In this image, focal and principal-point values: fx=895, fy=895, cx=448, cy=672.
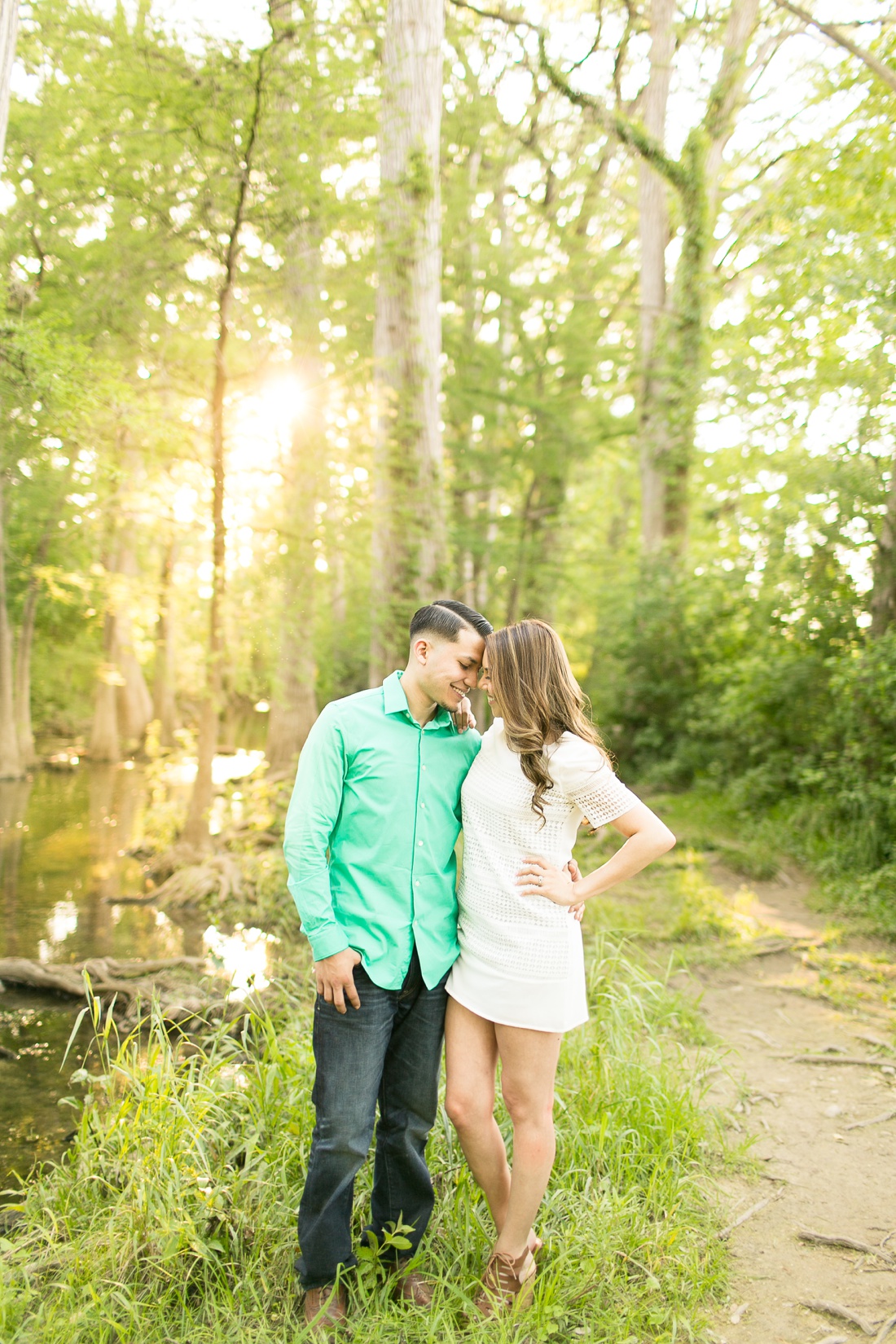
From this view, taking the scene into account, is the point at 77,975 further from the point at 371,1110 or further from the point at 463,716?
the point at 463,716

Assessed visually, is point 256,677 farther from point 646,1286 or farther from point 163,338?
point 646,1286

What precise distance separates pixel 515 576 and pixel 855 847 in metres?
9.08

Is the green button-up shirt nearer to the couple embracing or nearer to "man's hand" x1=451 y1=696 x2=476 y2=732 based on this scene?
the couple embracing

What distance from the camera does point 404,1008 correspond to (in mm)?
2715

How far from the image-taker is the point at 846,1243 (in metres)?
3.17

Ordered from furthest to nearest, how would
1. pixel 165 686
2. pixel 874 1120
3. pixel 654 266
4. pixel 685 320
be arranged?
pixel 165 686
pixel 654 266
pixel 685 320
pixel 874 1120

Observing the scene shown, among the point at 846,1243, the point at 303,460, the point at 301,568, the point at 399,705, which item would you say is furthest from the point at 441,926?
the point at 303,460

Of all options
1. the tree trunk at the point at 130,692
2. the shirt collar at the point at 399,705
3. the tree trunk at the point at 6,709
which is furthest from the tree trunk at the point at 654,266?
the shirt collar at the point at 399,705

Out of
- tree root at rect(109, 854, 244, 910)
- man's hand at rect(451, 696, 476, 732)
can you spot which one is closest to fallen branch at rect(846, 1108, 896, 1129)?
man's hand at rect(451, 696, 476, 732)

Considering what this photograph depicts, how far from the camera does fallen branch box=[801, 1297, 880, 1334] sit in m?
2.73

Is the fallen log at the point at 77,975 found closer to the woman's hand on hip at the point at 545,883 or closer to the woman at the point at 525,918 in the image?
the woman at the point at 525,918

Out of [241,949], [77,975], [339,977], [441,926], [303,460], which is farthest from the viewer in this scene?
[303,460]

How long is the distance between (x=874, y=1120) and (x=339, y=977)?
302 centimetres

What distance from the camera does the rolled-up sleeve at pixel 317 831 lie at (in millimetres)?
2498
